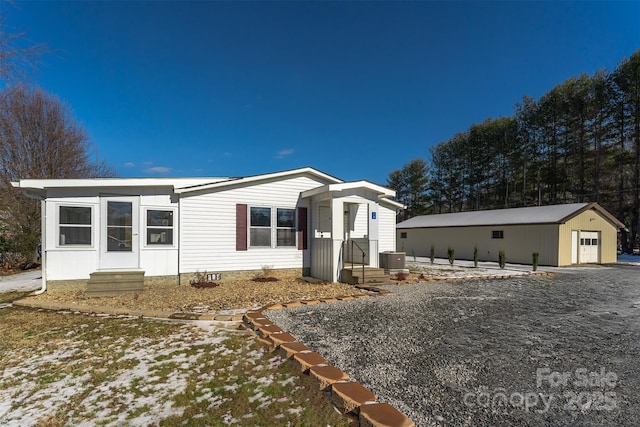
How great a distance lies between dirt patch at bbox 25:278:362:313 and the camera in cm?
645

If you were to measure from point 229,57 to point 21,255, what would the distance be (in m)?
13.1

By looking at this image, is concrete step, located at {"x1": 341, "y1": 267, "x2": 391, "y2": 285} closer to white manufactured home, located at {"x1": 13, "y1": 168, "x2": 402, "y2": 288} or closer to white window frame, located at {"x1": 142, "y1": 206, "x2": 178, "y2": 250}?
white manufactured home, located at {"x1": 13, "y1": 168, "x2": 402, "y2": 288}

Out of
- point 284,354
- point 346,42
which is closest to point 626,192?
point 346,42

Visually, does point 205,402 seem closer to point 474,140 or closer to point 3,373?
point 3,373

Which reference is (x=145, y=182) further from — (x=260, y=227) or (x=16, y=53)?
(x=16, y=53)

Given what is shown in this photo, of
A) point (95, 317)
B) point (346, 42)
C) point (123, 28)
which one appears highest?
point (346, 42)

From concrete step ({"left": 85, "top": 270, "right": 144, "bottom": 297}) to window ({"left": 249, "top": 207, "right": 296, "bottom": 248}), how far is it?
321cm

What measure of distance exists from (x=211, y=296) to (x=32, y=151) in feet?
50.4

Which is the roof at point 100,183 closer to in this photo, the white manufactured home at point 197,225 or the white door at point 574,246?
the white manufactured home at point 197,225

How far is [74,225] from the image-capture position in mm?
8125

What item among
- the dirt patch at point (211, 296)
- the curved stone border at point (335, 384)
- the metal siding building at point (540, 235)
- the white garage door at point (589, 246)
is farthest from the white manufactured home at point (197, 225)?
the white garage door at point (589, 246)

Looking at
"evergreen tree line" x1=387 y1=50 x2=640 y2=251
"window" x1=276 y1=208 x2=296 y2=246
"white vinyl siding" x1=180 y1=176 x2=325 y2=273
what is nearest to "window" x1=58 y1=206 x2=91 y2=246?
"white vinyl siding" x1=180 y1=176 x2=325 y2=273

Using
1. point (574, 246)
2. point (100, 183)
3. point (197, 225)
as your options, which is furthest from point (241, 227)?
point (574, 246)

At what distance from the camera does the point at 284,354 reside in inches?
148
